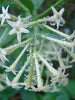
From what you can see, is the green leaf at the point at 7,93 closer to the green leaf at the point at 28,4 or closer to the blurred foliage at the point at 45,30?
the blurred foliage at the point at 45,30

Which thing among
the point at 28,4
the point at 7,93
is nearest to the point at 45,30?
the point at 28,4

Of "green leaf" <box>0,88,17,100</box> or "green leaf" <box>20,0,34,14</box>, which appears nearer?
"green leaf" <box>20,0,34,14</box>

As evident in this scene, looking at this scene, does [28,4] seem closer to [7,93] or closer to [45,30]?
[45,30]

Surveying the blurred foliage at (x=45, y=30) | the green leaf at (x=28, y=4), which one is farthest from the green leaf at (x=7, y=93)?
the green leaf at (x=28, y=4)

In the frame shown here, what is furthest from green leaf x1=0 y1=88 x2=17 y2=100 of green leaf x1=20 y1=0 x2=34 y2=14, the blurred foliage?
green leaf x1=20 y1=0 x2=34 y2=14

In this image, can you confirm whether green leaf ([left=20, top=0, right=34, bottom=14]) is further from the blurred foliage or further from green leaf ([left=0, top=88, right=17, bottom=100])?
green leaf ([left=0, top=88, right=17, bottom=100])

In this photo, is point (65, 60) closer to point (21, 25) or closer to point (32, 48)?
point (32, 48)

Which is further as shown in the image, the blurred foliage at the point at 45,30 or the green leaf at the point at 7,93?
the green leaf at the point at 7,93

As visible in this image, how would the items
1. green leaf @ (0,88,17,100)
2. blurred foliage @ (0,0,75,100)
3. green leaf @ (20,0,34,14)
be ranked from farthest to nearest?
green leaf @ (0,88,17,100)
blurred foliage @ (0,0,75,100)
green leaf @ (20,0,34,14)
